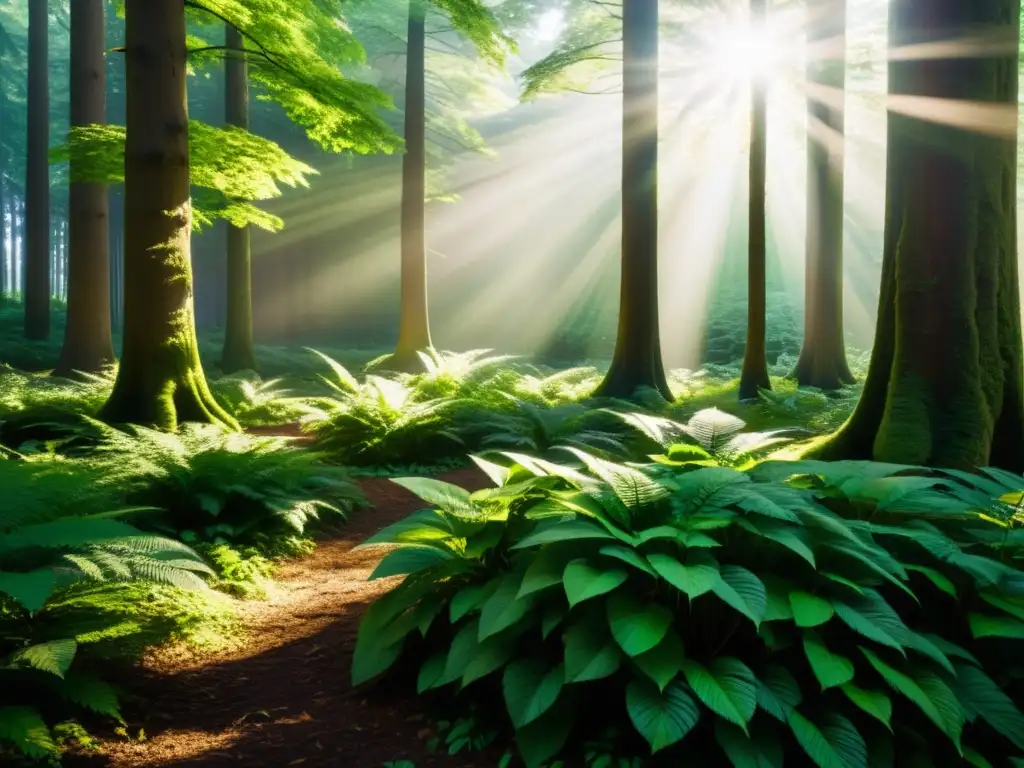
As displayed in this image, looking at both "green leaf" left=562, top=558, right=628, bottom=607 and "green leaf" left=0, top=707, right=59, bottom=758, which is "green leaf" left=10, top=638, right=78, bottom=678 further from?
"green leaf" left=562, top=558, right=628, bottom=607

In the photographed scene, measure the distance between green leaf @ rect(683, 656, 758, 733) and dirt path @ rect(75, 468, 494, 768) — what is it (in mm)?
777

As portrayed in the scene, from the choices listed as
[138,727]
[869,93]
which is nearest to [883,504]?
[138,727]

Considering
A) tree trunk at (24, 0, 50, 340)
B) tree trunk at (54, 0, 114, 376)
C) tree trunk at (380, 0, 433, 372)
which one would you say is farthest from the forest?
tree trunk at (24, 0, 50, 340)

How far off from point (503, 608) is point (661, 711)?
68cm

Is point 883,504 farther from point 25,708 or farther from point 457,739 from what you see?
point 25,708

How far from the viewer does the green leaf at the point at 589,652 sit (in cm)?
251

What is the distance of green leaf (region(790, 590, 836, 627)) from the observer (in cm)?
259

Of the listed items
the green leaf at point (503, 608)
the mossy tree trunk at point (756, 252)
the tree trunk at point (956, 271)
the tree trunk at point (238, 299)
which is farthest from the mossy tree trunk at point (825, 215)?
the green leaf at point (503, 608)

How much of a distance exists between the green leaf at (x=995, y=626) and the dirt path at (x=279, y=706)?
184 cm

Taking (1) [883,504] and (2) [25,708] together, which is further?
(1) [883,504]

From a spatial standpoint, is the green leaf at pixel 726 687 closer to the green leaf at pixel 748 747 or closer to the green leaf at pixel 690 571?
the green leaf at pixel 748 747

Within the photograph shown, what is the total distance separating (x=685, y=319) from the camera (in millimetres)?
25578

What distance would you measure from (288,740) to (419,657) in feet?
2.12

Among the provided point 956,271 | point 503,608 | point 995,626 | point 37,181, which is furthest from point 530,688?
point 37,181
